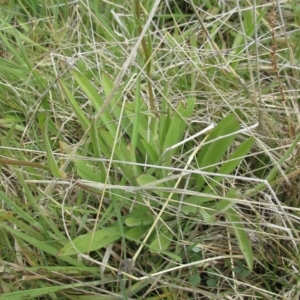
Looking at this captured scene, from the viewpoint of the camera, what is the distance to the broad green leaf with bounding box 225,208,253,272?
3.12ft

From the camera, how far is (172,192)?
0.95m

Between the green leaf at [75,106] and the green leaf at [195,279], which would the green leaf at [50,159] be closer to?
the green leaf at [75,106]

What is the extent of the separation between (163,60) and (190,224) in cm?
48

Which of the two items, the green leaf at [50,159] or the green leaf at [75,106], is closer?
the green leaf at [50,159]

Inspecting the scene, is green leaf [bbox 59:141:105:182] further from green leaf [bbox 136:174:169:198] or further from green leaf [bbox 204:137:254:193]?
green leaf [bbox 204:137:254:193]

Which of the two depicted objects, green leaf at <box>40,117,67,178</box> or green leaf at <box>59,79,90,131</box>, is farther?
green leaf at <box>59,79,90,131</box>

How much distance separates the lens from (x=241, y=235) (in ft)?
3.18

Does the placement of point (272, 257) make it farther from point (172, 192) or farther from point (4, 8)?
point (4, 8)

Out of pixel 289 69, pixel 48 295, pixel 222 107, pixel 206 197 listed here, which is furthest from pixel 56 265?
pixel 289 69

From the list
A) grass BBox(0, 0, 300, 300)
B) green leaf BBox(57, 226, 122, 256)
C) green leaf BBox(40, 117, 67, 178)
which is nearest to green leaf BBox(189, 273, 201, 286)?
grass BBox(0, 0, 300, 300)

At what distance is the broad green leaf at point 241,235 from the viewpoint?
3.12 feet

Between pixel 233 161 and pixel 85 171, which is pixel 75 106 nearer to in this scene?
pixel 85 171

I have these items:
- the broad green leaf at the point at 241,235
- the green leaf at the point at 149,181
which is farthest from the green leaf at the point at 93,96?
the broad green leaf at the point at 241,235

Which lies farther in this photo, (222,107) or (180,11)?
(180,11)
